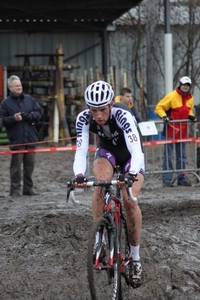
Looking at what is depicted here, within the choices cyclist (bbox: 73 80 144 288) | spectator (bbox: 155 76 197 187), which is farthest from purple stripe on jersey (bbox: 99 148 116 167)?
spectator (bbox: 155 76 197 187)

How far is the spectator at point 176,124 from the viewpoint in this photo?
46.0ft

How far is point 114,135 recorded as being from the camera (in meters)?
7.38

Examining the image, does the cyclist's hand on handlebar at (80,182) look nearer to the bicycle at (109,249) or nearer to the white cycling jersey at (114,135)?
the bicycle at (109,249)

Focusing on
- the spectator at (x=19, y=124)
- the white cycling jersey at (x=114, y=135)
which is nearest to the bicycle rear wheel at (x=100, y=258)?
the white cycling jersey at (x=114, y=135)

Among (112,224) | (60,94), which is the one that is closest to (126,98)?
(112,224)

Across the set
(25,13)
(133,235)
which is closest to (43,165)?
(25,13)

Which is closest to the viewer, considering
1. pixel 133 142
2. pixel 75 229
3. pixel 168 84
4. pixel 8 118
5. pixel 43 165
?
pixel 133 142

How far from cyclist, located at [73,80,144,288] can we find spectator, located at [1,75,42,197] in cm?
519

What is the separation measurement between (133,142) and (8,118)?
571 cm

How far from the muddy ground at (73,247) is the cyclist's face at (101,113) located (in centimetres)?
156

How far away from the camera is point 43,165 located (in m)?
17.4

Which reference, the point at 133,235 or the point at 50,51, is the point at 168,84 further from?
the point at 133,235

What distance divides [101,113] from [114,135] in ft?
1.15

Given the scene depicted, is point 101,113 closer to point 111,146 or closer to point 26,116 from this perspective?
point 111,146
